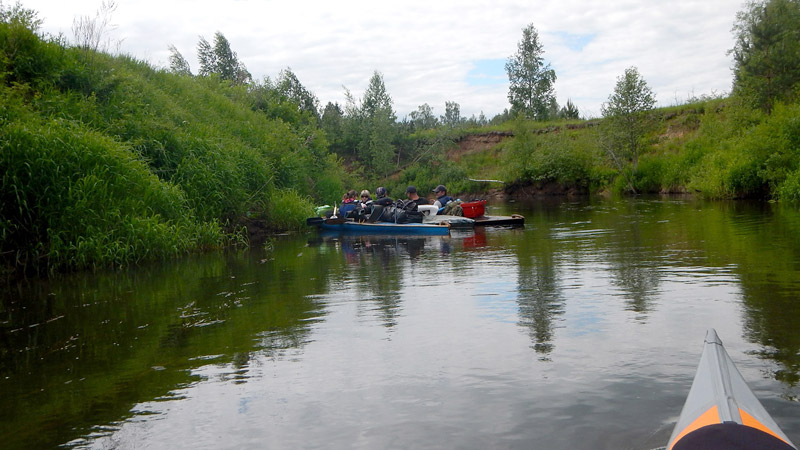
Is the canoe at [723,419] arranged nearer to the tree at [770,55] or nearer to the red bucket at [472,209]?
the red bucket at [472,209]

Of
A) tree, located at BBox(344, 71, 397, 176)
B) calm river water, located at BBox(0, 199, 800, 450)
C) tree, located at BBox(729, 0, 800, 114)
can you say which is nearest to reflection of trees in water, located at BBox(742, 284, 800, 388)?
calm river water, located at BBox(0, 199, 800, 450)

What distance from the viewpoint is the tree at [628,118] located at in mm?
39875

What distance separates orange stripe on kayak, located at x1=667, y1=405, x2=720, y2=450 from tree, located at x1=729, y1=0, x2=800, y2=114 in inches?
1335

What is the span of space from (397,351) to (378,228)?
42.9 ft

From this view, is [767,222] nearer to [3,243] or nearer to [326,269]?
[326,269]

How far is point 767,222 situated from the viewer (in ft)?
51.9

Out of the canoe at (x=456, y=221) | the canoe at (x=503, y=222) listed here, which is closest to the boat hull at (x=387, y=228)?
the canoe at (x=456, y=221)

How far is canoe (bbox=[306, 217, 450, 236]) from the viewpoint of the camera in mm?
17797

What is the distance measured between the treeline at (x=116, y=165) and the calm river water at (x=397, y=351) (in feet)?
3.88

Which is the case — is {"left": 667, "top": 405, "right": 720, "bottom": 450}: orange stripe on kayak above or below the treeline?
below

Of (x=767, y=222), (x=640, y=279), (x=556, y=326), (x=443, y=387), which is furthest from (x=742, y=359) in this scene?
(x=767, y=222)

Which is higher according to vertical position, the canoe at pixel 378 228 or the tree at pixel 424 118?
the tree at pixel 424 118

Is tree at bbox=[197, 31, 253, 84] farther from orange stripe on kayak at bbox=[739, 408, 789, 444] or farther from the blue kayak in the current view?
orange stripe on kayak at bbox=[739, 408, 789, 444]

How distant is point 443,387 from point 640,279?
16.6 ft
